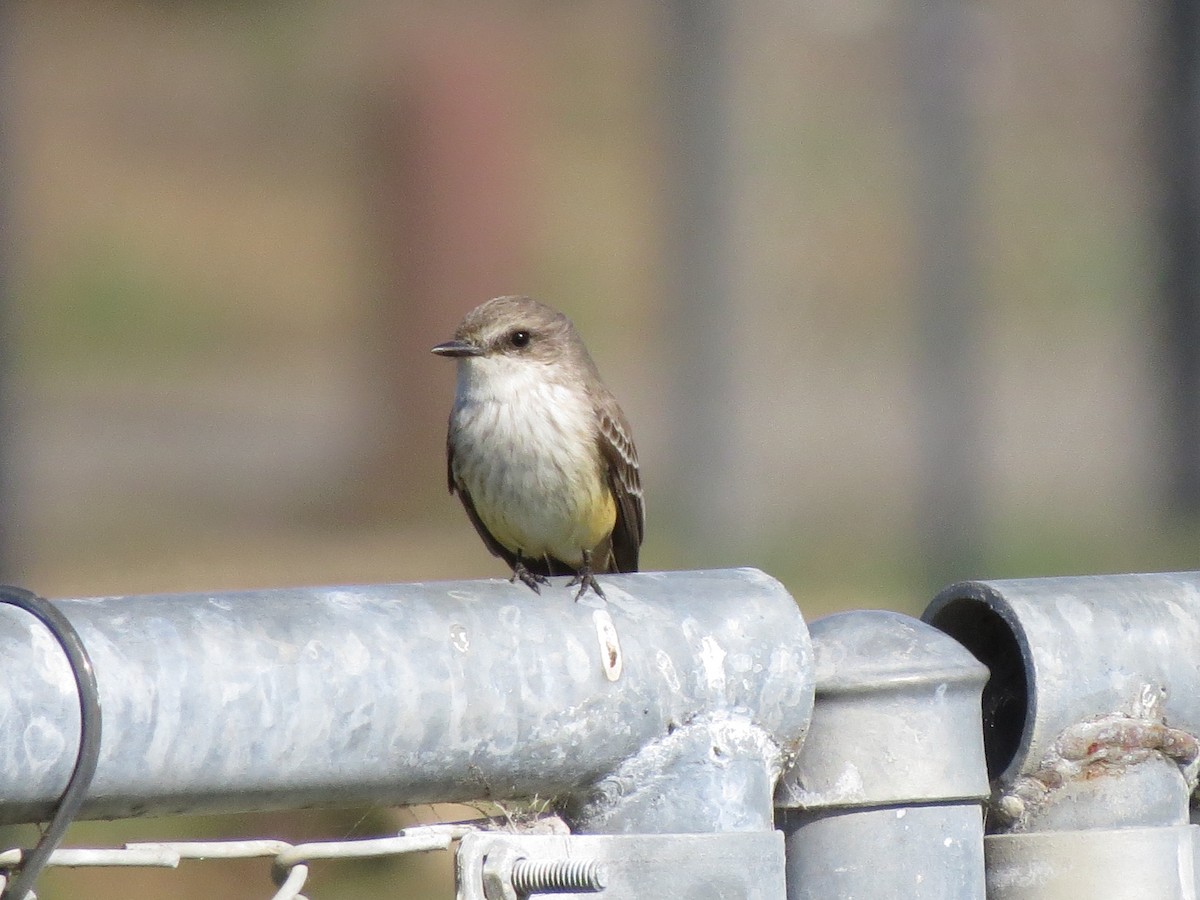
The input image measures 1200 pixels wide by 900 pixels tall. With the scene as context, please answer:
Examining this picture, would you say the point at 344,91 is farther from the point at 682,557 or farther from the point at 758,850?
the point at 758,850

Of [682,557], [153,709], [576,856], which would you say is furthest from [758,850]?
[682,557]

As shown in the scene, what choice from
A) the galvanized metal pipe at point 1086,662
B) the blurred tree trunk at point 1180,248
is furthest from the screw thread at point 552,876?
the blurred tree trunk at point 1180,248

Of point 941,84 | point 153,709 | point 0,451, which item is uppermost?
point 941,84

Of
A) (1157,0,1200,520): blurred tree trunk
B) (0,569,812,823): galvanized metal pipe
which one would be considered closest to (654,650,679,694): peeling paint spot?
(0,569,812,823): galvanized metal pipe

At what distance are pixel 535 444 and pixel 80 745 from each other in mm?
2707

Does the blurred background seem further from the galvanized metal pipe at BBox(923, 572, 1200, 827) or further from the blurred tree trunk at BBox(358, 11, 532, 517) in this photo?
the galvanized metal pipe at BBox(923, 572, 1200, 827)

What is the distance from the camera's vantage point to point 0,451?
6391 millimetres

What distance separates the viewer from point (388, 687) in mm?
1495

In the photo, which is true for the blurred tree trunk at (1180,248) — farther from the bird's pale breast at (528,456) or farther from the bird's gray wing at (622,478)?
the bird's pale breast at (528,456)

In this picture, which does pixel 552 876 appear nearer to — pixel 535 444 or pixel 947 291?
pixel 535 444

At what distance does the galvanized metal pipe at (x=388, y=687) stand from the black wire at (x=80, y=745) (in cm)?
1

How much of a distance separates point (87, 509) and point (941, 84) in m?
12.9

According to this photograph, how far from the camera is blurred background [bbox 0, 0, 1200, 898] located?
32.1ft

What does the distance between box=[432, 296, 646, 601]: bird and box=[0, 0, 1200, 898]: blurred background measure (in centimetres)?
90
